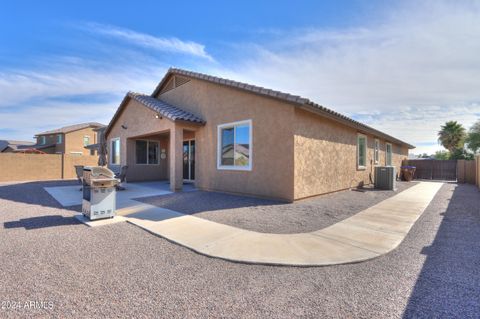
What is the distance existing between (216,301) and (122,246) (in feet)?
7.95

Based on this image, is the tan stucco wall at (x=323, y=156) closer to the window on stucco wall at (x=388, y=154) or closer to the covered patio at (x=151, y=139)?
the covered patio at (x=151, y=139)

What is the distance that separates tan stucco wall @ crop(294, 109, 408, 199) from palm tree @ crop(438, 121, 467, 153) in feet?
113

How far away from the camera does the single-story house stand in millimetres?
8062

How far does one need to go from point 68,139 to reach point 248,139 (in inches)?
1538

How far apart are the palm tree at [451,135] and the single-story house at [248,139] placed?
103 feet

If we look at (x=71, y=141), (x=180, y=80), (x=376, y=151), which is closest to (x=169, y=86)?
(x=180, y=80)

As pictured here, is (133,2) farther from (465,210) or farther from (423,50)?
(465,210)

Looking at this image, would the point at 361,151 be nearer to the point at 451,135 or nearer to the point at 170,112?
the point at 170,112

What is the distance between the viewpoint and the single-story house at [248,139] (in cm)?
806

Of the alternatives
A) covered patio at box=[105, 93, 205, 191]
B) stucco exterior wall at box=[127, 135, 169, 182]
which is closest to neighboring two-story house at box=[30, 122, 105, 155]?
covered patio at box=[105, 93, 205, 191]

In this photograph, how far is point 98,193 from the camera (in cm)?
564

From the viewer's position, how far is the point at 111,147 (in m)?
17.0

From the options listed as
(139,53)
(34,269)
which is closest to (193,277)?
(34,269)

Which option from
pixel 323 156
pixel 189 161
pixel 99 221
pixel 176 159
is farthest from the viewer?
pixel 189 161
